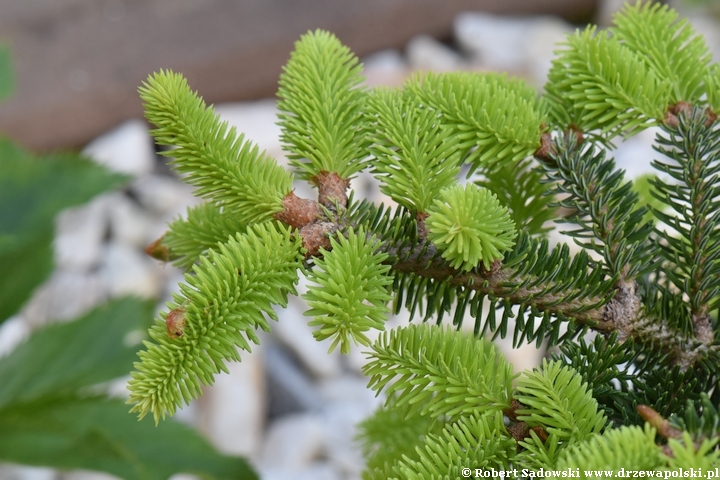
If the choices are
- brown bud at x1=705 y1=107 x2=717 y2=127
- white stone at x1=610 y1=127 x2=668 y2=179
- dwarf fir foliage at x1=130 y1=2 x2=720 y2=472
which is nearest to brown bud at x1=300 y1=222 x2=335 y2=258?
dwarf fir foliage at x1=130 y1=2 x2=720 y2=472

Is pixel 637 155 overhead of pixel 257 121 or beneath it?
beneath

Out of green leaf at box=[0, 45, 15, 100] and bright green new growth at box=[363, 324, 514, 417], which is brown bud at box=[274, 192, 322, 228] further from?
green leaf at box=[0, 45, 15, 100]

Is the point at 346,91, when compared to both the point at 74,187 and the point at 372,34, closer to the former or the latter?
the point at 74,187

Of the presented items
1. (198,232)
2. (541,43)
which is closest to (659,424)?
(198,232)

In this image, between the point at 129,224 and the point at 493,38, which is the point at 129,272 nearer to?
the point at 129,224

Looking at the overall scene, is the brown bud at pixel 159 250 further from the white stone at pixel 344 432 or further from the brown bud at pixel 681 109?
the white stone at pixel 344 432

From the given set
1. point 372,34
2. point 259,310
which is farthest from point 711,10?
point 259,310

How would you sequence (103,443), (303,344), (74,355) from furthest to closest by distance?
(303,344) < (74,355) < (103,443)
